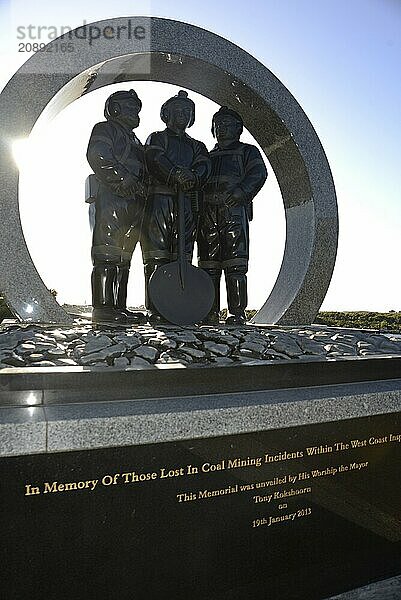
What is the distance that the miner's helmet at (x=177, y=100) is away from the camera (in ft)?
13.7

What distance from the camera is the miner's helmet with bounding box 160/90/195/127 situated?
13.7ft

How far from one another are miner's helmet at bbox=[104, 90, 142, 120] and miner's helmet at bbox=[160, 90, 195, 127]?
0.27 m

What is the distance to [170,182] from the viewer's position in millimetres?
4074

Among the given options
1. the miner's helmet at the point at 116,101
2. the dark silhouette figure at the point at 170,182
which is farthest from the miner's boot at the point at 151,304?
the miner's helmet at the point at 116,101

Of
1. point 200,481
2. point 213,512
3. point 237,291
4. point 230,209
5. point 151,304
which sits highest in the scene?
point 230,209

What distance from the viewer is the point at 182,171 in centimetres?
400

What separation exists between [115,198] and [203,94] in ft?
→ 5.12

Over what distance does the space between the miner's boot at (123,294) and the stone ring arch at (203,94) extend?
0.40m

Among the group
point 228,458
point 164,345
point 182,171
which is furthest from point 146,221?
point 228,458

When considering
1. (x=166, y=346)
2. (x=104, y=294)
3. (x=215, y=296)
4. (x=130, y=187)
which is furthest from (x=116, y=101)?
(x=166, y=346)

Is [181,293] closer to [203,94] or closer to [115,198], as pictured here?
[115,198]

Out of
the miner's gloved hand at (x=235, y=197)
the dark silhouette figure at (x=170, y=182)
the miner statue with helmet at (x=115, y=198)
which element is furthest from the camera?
the miner's gloved hand at (x=235, y=197)

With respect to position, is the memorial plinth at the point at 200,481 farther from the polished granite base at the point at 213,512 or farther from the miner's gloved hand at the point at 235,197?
the miner's gloved hand at the point at 235,197

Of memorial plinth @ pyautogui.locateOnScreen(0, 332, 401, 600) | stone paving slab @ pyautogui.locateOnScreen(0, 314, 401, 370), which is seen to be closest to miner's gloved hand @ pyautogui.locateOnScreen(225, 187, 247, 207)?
stone paving slab @ pyautogui.locateOnScreen(0, 314, 401, 370)
